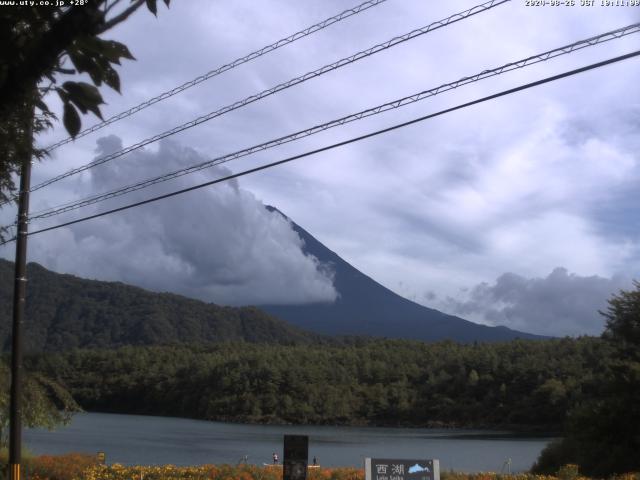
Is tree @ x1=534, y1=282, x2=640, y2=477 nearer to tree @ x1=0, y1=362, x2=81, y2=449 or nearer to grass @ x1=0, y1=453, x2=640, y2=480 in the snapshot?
grass @ x1=0, y1=453, x2=640, y2=480

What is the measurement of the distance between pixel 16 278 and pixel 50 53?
11.4 meters

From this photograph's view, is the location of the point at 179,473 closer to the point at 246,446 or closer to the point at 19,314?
the point at 19,314

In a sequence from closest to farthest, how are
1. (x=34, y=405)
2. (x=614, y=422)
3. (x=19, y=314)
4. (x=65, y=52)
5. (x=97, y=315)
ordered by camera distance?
(x=65, y=52) → (x=19, y=314) → (x=34, y=405) → (x=614, y=422) → (x=97, y=315)

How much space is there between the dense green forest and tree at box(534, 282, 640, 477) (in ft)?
160

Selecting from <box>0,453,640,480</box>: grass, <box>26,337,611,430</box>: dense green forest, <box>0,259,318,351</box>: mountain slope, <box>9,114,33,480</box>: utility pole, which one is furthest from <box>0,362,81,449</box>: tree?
<box>0,259,318,351</box>: mountain slope

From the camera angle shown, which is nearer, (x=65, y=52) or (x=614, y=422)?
(x=65, y=52)

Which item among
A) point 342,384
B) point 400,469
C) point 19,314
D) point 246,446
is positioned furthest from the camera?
Result: point 342,384

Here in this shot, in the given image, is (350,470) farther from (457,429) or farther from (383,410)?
(383,410)

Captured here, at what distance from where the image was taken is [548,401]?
79000 mm

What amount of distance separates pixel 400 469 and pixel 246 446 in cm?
4596

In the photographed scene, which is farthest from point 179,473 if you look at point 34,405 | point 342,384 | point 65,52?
point 342,384

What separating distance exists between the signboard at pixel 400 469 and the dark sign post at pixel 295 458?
3.13 ft

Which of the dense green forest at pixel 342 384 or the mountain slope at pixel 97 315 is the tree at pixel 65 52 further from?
the mountain slope at pixel 97 315

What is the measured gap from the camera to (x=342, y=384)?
101m
